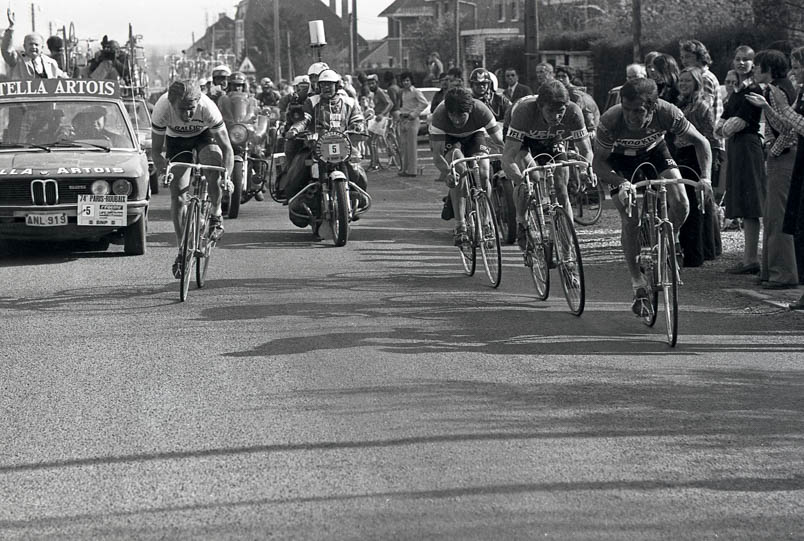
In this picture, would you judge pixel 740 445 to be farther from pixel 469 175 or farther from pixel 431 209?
pixel 431 209

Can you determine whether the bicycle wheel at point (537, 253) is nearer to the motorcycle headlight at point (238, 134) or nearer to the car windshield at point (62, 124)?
the car windshield at point (62, 124)

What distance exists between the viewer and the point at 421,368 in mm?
8477

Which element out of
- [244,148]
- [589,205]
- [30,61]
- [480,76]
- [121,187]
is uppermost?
[30,61]

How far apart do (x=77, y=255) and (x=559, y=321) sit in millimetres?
6764

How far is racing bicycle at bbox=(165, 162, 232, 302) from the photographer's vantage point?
11.4 metres

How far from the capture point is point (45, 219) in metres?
14.0

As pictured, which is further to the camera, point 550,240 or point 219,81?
point 219,81

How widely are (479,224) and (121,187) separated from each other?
420 centimetres

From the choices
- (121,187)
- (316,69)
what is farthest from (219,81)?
(121,187)

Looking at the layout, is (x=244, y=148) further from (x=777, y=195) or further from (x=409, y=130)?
(x=777, y=195)

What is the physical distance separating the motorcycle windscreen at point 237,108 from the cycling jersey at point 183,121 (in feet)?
22.6

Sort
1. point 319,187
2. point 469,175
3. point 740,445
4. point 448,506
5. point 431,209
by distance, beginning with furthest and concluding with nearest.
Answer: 1. point 431,209
2. point 319,187
3. point 469,175
4. point 740,445
5. point 448,506

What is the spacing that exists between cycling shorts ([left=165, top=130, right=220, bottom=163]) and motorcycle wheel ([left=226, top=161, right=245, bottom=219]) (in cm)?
561

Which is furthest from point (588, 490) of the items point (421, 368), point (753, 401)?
point (421, 368)
